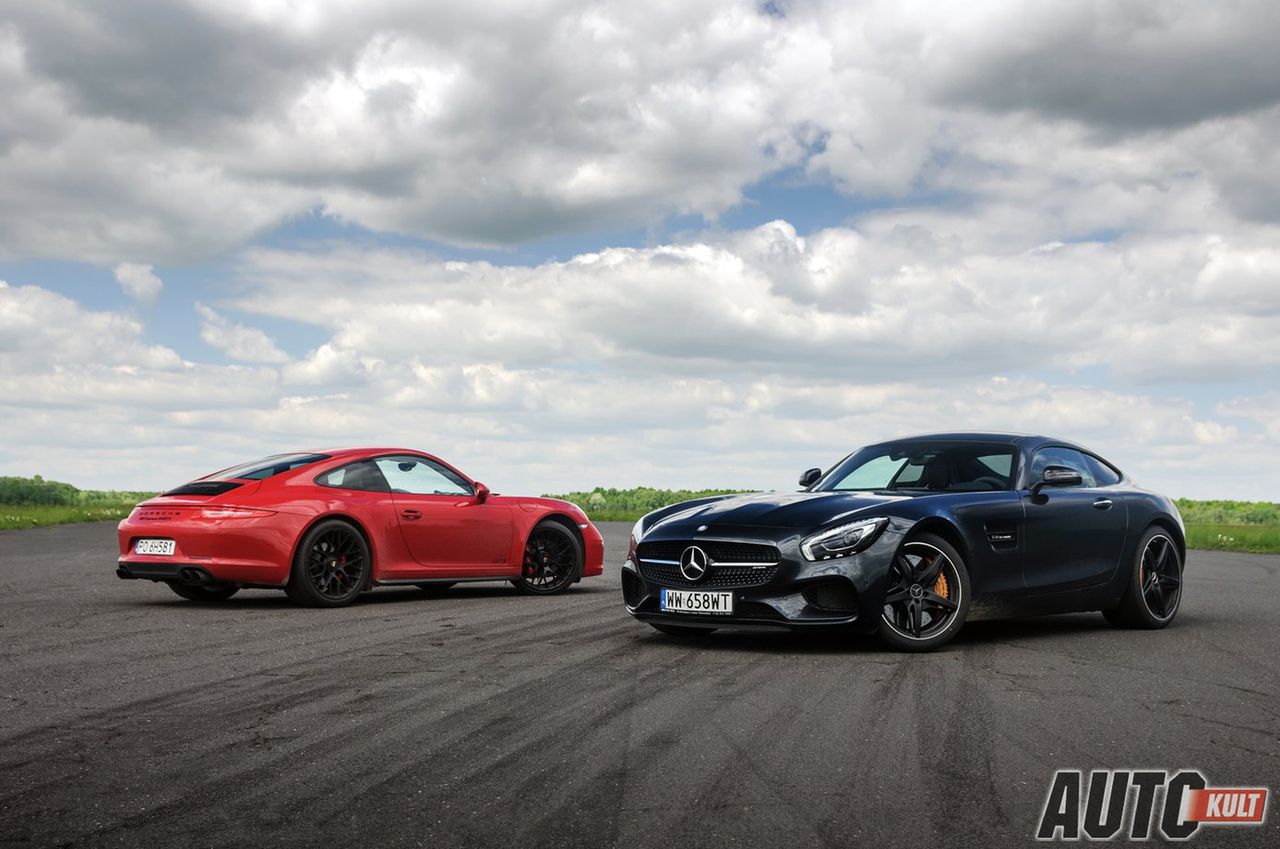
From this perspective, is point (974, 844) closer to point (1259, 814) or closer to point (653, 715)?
point (1259, 814)

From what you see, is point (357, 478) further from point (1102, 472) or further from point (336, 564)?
point (1102, 472)

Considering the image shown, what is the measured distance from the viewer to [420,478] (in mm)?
12289

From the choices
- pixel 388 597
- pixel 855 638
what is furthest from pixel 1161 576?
pixel 388 597

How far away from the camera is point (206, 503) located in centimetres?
1102

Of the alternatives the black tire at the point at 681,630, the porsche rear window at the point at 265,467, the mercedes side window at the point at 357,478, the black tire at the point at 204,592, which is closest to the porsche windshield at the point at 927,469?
the black tire at the point at 681,630

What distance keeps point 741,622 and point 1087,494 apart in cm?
313

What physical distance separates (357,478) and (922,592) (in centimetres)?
551

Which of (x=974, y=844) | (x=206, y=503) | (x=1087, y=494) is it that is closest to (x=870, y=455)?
(x=1087, y=494)

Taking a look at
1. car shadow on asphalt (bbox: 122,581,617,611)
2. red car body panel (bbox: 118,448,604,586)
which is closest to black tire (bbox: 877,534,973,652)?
car shadow on asphalt (bbox: 122,581,617,611)

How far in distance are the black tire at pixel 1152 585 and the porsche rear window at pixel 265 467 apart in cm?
681

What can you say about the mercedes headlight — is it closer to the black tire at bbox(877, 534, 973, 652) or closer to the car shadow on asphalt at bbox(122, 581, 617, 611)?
the black tire at bbox(877, 534, 973, 652)

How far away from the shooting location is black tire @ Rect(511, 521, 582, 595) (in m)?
13.0

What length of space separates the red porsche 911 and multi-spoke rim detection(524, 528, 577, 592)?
0.4 inches

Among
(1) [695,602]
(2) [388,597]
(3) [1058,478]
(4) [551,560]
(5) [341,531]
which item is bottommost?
(2) [388,597]
